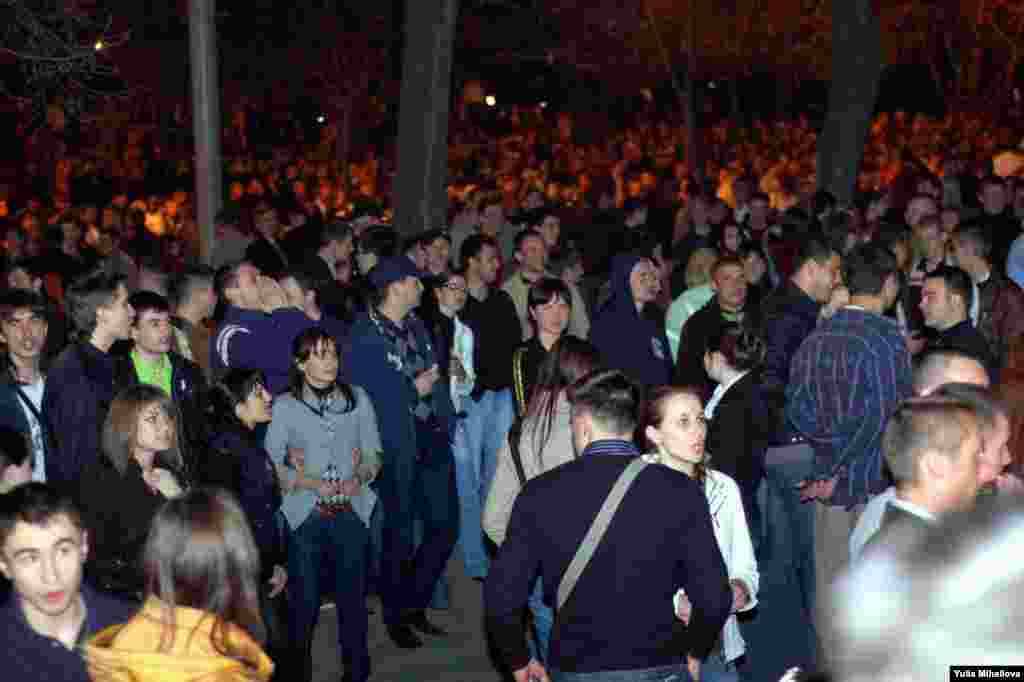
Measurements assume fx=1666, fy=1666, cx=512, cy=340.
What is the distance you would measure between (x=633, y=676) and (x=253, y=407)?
3.25 metres

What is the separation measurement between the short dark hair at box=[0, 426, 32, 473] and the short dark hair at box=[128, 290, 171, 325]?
180 cm

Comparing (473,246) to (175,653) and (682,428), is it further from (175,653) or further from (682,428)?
(175,653)

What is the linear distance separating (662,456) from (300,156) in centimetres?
2797

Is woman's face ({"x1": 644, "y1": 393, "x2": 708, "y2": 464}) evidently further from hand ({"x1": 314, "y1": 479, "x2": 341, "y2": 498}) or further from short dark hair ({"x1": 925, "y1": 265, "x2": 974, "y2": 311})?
short dark hair ({"x1": 925, "y1": 265, "x2": 974, "y2": 311})

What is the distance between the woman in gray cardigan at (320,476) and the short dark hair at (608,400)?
3.07m

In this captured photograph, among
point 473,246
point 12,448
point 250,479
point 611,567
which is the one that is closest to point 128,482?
point 12,448

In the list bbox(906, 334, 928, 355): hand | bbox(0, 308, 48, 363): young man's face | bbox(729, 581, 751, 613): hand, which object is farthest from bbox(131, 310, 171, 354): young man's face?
bbox(906, 334, 928, 355): hand

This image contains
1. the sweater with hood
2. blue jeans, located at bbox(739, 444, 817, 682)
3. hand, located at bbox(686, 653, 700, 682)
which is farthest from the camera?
the sweater with hood

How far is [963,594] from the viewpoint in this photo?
312 cm

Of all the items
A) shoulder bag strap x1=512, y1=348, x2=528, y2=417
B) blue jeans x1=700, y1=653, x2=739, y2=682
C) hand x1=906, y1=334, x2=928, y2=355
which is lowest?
blue jeans x1=700, y1=653, x2=739, y2=682

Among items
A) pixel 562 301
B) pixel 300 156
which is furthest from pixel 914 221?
pixel 300 156

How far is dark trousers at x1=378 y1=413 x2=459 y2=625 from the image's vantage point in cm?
1014

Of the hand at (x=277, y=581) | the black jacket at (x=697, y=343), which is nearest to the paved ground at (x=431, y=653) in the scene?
the hand at (x=277, y=581)

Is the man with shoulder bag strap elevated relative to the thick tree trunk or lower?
lower
